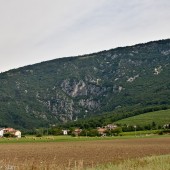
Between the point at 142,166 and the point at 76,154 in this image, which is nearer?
the point at 142,166

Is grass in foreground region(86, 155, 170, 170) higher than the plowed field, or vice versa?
the plowed field

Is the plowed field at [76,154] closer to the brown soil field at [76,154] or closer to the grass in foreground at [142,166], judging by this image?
the brown soil field at [76,154]

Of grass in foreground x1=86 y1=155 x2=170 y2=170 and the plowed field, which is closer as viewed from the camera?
grass in foreground x1=86 y1=155 x2=170 y2=170

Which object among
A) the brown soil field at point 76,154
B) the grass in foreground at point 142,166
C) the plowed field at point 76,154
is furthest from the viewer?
the plowed field at point 76,154

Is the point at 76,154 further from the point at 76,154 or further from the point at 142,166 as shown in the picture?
the point at 142,166

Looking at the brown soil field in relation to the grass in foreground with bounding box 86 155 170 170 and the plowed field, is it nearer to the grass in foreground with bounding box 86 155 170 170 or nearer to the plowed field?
the plowed field

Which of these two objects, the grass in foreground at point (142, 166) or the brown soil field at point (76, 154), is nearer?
the grass in foreground at point (142, 166)

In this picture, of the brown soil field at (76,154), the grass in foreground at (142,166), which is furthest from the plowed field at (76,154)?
the grass in foreground at (142,166)

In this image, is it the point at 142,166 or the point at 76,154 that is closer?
the point at 142,166

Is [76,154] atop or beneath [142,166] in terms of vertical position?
atop

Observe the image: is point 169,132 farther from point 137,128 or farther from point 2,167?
point 2,167

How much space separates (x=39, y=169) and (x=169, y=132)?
145 metres

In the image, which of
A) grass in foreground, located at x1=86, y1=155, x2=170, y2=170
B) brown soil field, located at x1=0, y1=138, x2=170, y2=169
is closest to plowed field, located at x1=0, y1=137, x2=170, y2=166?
brown soil field, located at x1=0, y1=138, x2=170, y2=169

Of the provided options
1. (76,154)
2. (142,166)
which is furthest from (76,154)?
(142,166)
